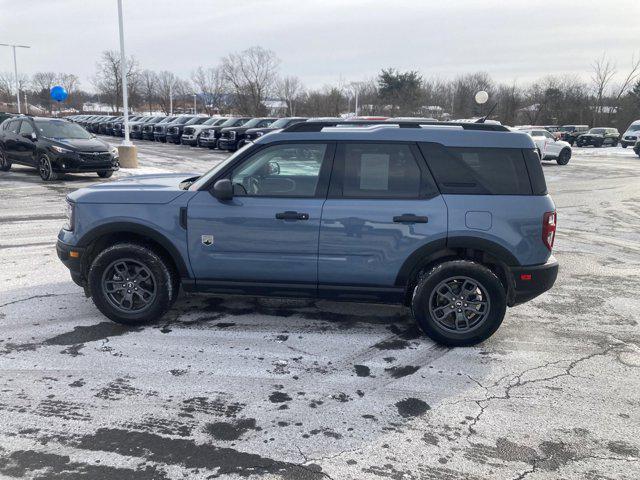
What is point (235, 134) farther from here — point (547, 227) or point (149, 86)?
point (149, 86)

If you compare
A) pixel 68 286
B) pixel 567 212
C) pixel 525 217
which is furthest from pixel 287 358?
pixel 567 212

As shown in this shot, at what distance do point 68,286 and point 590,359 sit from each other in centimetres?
537

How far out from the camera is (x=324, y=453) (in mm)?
3021

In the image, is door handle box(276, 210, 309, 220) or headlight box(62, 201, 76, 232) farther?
headlight box(62, 201, 76, 232)

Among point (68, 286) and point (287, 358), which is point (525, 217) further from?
point (68, 286)

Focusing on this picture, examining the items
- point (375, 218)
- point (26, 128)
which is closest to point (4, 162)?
point (26, 128)

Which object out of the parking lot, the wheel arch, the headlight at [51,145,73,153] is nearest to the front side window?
the wheel arch

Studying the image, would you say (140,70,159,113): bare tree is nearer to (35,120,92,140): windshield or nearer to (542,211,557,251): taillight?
(35,120,92,140): windshield

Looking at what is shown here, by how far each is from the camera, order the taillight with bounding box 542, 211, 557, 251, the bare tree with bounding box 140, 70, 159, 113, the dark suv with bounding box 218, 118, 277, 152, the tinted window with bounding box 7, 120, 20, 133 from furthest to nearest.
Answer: the bare tree with bounding box 140, 70, 159, 113 → the dark suv with bounding box 218, 118, 277, 152 → the tinted window with bounding box 7, 120, 20, 133 → the taillight with bounding box 542, 211, 557, 251

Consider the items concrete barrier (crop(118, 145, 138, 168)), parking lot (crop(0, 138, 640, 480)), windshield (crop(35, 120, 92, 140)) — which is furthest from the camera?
concrete barrier (crop(118, 145, 138, 168))

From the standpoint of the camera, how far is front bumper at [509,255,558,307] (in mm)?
4402

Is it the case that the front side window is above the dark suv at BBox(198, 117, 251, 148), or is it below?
below

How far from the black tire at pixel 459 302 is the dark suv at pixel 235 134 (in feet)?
70.4

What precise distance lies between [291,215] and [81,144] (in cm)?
1165
